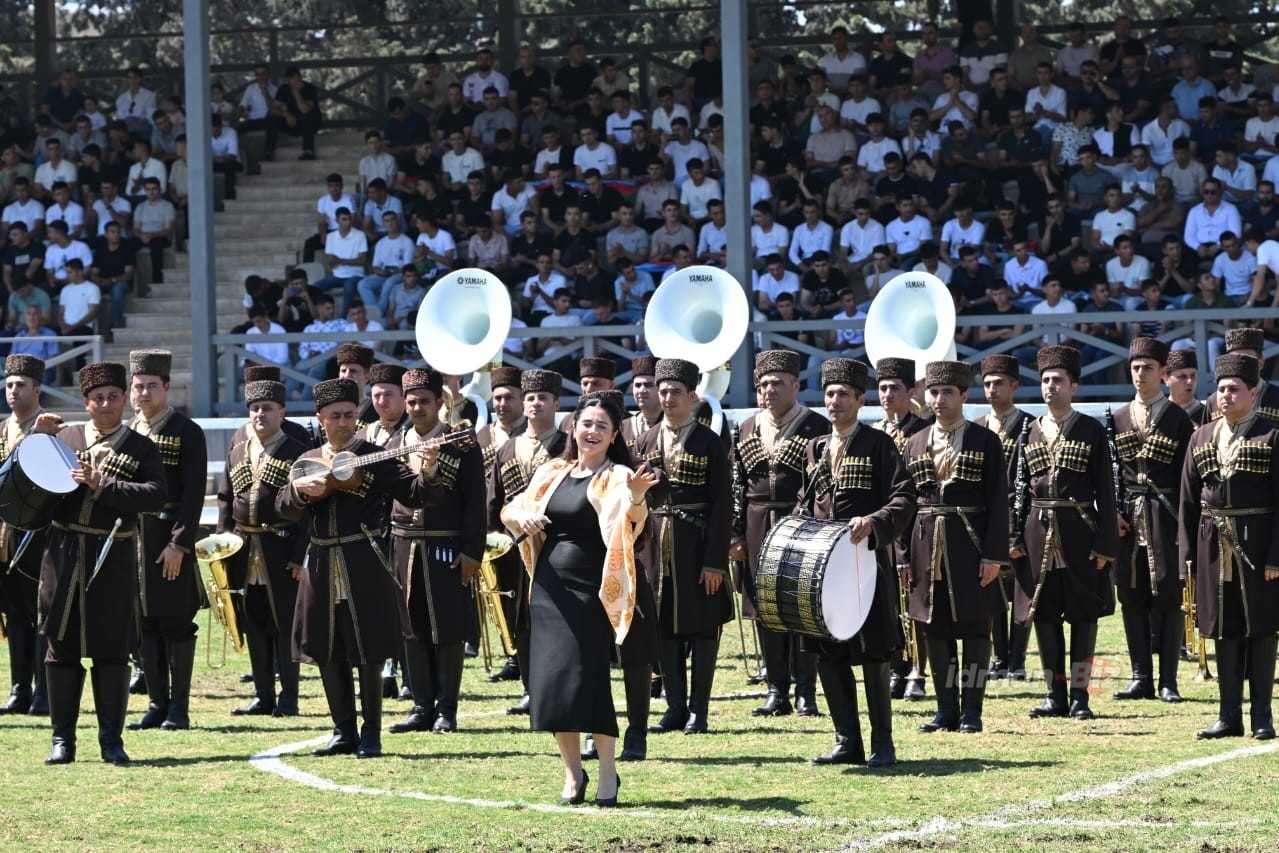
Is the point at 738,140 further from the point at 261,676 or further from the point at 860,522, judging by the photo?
the point at 860,522

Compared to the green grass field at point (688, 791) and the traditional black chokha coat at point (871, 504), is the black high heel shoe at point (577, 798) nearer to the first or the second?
the green grass field at point (688, 791)

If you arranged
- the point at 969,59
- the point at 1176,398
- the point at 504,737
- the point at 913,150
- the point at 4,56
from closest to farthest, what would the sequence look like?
the point at 504,737 → the point at 1176,398 → the point at 913,150 → the point at 969,59 → the point at 4,56

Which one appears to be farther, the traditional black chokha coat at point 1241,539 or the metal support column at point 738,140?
the metal support column at point 738,140

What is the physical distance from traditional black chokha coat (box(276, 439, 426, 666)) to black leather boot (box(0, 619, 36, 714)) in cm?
272

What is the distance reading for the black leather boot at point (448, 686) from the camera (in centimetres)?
1095

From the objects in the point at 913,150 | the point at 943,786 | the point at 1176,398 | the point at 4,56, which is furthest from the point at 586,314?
the point at 4,56

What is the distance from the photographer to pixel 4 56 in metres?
32.5

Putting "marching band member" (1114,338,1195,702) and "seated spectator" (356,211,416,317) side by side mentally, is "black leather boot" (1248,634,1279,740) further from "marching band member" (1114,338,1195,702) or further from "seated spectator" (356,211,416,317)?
"seated spectator" (356,211,416,317)

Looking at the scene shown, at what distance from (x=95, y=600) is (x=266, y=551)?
1.89 metres

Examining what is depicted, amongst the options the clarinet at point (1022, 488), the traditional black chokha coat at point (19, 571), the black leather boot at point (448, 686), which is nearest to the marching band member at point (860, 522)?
the clarinet at point (1022, 488)

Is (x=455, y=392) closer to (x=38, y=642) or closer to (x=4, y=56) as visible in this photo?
(x=38, y=642)

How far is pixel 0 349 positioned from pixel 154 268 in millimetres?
2328

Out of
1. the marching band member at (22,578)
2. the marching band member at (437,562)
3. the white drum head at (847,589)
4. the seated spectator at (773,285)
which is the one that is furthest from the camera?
the seated spectator at (773,285)

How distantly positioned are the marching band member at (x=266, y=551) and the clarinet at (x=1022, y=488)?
372 centimetres
